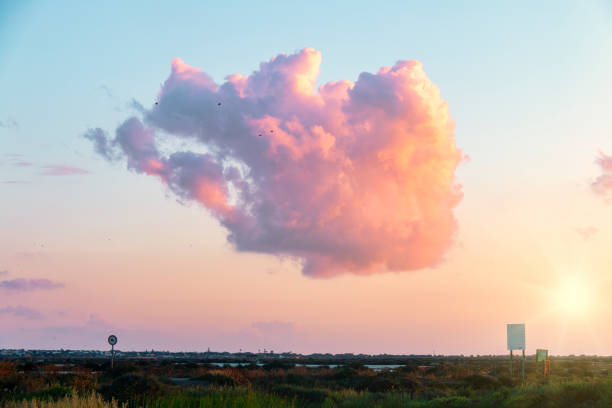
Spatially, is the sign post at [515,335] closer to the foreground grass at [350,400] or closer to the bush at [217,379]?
the foreground grass at [350,400]

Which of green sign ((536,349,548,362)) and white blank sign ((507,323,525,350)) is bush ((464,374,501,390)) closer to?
white blank sign ((507,323,525,350))

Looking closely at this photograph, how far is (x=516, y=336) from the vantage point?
145 feet

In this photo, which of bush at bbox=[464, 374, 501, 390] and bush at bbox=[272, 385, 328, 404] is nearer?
bush at bbox=[272, 385, 328, 404]

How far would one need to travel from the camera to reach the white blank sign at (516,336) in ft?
145

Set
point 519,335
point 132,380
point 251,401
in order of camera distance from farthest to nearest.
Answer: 1. point 519,335
2. point 132,380
3. point 251,401

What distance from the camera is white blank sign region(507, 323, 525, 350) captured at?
1736 inches

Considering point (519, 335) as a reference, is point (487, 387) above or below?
below

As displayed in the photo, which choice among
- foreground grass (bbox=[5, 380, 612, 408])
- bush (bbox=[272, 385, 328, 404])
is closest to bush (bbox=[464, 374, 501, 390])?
foreground grass (bbox=[5, 380, 612, 408])

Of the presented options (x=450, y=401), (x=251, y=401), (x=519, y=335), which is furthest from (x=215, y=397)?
(x=519, y=335)

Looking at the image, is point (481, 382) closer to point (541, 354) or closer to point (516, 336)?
point (516, 336)

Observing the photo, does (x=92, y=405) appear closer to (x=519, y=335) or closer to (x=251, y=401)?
(x=251, y=401)

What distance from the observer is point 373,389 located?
124ft

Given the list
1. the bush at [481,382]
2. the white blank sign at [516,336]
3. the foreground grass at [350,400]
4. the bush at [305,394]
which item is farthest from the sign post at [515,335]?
the bush at [305,394]

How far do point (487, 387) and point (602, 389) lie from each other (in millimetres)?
16840
